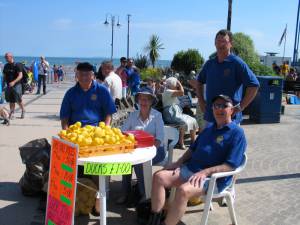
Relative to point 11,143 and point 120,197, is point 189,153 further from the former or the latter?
point 11,143

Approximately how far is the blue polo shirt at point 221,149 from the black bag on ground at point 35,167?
6.22ft

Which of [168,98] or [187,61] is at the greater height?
[187,61]

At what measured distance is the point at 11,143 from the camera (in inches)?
303

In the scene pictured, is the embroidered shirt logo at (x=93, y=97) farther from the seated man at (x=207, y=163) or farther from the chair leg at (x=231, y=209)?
the chair leg at (x=231, y=209)

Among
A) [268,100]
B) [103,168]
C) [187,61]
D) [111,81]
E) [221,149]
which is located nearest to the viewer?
[103,168]

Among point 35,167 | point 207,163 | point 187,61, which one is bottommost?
point 35,167

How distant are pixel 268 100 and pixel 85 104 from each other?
7240mm

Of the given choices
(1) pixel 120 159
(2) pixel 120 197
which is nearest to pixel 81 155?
(1) pixel 120 159

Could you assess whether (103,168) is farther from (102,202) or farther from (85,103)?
(85,103)

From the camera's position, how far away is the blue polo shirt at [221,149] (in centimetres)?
371

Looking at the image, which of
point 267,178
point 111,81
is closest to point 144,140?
point 267,178

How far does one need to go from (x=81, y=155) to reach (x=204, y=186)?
1.15m

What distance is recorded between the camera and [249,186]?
554 cm

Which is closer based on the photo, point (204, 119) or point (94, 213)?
point (94, 213)
